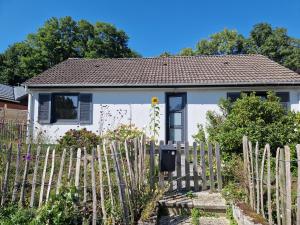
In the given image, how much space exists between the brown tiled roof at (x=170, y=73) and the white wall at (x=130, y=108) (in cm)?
41

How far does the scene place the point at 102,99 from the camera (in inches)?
505

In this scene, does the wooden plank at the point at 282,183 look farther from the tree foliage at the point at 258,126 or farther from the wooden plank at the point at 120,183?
the tree foliage at the point at 258,126

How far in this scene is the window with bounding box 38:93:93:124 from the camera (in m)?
12.9

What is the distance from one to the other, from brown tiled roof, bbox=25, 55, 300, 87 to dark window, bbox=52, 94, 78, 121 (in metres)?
0.67

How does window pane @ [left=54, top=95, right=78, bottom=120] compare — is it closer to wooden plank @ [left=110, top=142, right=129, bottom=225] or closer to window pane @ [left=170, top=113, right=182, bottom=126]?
window pane @ [left=170, top=113, right=182, bottom=126]

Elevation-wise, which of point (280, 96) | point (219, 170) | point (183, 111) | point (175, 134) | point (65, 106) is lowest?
point (219, 170)

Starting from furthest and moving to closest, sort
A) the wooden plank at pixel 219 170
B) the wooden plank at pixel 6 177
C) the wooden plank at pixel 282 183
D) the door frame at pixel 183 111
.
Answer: the door frame at pixel 183 111, the wooden plank at pixel 219 170, the wooden plank at pixel 6 177, the wooden plank at pixel 282 183

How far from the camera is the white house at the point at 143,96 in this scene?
12.1 metres

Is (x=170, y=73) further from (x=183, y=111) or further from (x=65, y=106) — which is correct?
(x=65, y=106)

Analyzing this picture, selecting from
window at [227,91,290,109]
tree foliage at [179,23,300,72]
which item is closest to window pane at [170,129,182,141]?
window at [227,91,290,109]

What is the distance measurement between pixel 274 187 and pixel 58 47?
116ft

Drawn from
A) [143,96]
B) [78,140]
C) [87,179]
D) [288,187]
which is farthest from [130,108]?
[288,187]

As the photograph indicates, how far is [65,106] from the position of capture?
13.2 m

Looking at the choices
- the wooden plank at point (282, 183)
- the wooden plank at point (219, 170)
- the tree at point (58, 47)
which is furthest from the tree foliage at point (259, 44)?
the wooden plank at point (282, 183)
